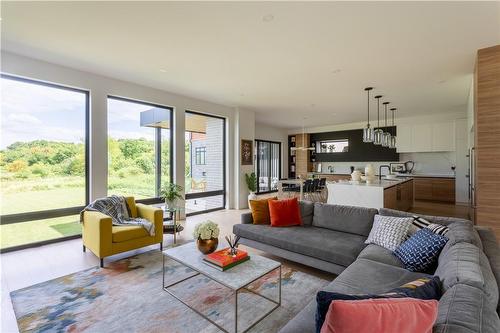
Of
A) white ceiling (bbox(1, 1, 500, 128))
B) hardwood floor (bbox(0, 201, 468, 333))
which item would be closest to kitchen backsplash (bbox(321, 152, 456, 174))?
white ceiling (bbox(1, 1, 500, 128))

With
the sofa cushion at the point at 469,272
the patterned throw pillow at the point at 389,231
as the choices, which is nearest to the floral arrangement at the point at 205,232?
the patterned throw pillow at the point at 389,231

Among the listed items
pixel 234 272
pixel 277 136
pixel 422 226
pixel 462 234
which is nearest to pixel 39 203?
pixel 234 272

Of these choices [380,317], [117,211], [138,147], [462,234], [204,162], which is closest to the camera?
[380,317]

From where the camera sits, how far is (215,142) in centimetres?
654

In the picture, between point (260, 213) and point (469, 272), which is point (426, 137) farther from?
point (469, 272)

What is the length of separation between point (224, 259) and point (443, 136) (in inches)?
315

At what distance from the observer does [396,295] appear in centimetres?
108

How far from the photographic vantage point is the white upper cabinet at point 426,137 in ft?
23.5

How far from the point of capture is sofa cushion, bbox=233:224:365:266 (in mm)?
2518

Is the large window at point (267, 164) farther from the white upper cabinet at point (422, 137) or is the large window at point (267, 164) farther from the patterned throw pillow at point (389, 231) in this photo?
the patterned throw pillow at point (389, 231)

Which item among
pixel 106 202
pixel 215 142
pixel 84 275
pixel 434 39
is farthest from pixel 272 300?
pixel 215 142

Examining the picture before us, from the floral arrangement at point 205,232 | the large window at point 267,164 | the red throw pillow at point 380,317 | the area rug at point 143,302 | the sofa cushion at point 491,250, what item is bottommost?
the area rug at point 143,302

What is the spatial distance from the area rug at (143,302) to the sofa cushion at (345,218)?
2.46 feet

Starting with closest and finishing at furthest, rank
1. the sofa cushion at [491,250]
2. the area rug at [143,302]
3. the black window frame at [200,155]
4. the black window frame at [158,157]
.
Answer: the sofa cushion at [491,250], the area rug at [143,302], the black window frame at [158,157], the black window frame at [200,155]
